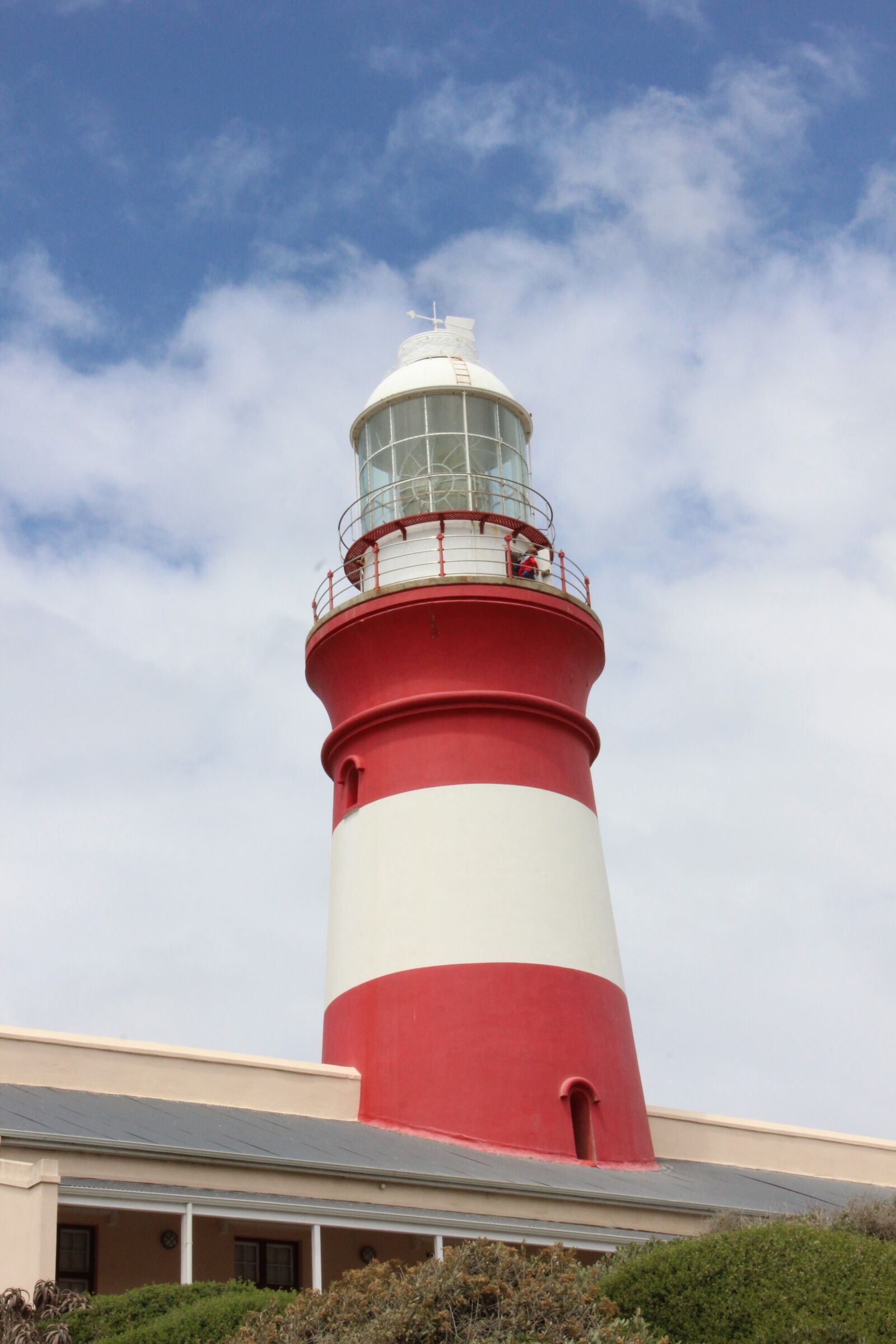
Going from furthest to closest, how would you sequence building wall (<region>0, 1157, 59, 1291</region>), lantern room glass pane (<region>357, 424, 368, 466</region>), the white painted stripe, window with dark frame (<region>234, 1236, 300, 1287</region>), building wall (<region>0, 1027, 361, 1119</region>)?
lantern room glass pane (<region>357, 424, 368, 466</region>)
the white painted stripe
building wall (<region>0, 1027, 361, 1119</region>)
window with dark frame (<region>234, 1236, 300, 1287</region>)
building wall (<region>0, 1157, 59, 1291</region>)

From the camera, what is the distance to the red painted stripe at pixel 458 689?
2064 cm

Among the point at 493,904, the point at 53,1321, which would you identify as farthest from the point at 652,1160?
the point at 53,1321

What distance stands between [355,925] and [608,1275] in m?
7.56

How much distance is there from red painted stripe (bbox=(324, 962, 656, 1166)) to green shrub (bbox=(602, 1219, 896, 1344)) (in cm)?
540

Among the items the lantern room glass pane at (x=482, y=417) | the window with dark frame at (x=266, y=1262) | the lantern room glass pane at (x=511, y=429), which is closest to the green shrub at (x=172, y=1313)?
the window with dark frame at (x=266, y=1262)

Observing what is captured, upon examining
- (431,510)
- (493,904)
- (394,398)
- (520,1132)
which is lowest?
(520,1132)

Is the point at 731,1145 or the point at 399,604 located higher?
the point at 399,604

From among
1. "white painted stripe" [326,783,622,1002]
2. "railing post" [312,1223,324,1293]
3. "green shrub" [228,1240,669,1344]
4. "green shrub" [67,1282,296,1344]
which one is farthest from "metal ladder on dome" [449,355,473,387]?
"green shrub" [228,1240,669,1344]

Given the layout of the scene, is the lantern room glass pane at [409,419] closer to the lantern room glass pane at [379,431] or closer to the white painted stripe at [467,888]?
the lantern room glass pane at [379,431]

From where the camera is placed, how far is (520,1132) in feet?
61.2

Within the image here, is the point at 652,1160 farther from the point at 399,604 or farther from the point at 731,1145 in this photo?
the point at 399,604

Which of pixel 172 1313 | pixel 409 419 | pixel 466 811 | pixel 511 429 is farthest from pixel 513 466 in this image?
pixel 172 1313

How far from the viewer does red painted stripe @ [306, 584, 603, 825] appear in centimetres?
2064

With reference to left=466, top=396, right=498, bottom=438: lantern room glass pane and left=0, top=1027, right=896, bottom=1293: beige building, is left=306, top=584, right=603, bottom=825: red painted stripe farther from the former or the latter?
left=0, top=1027, right=896, bottom=1293: beige building
